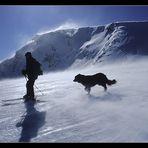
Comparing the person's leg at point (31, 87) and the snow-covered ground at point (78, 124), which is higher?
the person's leg at point (31, 87)

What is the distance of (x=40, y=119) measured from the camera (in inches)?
323

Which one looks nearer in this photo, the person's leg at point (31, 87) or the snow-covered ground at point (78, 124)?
the snow-covered ground at point (78, 124)

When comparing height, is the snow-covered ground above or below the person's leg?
below

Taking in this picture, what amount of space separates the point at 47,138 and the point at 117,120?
2049mm

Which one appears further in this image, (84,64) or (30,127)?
(84,64)

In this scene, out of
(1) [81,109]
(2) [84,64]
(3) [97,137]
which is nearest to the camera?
(3) [97,137]

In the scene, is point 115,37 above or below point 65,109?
above

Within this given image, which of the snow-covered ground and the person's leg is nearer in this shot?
the snow-covered ground

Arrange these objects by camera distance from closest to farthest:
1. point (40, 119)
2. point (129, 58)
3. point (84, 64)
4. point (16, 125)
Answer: point (16, 125) < point (40, 119) < point (129, 58) < point (84, 64)

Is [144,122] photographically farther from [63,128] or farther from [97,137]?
[63,128]

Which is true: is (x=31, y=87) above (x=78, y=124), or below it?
above

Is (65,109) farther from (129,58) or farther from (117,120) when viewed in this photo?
(129,58)

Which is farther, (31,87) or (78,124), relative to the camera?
(31,87)
